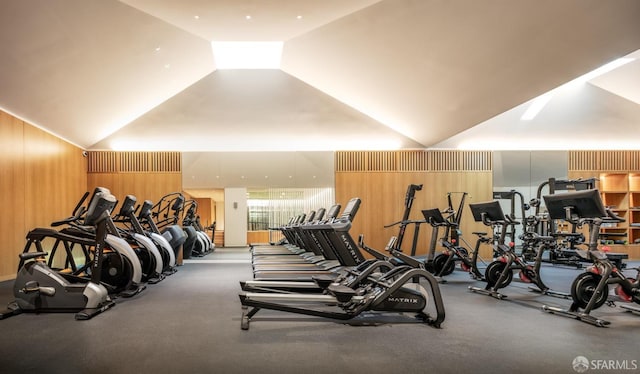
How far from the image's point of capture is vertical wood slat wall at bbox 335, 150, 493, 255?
1176 centimetres

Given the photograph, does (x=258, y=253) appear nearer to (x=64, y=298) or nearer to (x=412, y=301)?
(x=64, y=298)

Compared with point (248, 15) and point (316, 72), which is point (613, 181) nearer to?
point (316, 72)

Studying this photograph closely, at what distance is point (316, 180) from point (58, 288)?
7.67m

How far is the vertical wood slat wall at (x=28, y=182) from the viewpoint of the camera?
7.53 m

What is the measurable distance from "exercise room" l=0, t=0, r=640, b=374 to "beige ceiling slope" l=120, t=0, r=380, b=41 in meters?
0.05

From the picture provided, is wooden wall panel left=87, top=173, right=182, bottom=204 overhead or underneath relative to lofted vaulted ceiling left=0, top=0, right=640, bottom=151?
underneath

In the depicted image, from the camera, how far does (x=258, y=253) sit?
942cm

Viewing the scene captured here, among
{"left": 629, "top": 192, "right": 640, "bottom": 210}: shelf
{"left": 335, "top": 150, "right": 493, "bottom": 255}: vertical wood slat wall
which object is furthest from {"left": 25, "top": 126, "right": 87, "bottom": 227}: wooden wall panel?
{"left": 629, "top": 192, "right": 640, "bottom": 210}: shelf

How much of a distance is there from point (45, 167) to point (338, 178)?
6.49 metres

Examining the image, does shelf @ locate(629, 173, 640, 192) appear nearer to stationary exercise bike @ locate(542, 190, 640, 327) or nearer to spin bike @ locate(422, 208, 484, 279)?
spin bike @ locate(422, 208, 484, 279)

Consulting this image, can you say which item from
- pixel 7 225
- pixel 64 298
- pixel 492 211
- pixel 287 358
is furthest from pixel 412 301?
pixel 7 225

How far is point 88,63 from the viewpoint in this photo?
7426mm

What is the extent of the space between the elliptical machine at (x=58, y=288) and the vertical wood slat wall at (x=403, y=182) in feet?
24.9

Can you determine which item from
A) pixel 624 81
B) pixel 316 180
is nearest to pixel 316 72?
pixel 316 180
